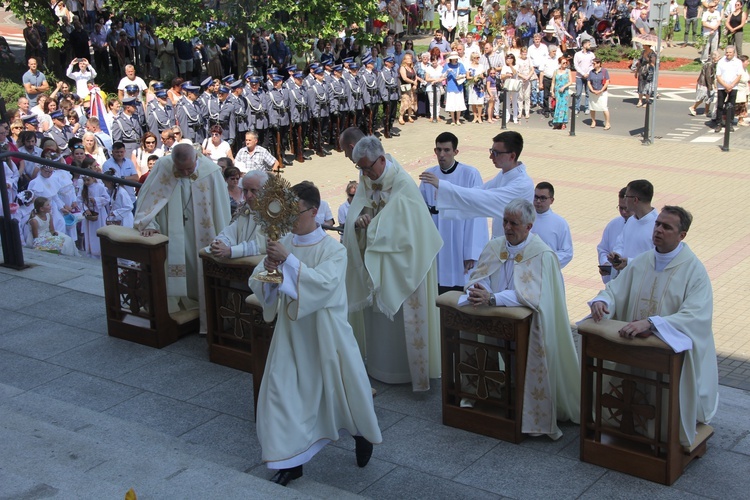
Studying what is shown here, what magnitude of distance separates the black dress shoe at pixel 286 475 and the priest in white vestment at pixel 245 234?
1.87 metres

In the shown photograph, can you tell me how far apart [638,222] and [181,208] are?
367 centimetres

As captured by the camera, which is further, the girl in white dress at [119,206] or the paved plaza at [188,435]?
the girl in white dress at [119,206]

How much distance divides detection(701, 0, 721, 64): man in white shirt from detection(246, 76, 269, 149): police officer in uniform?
13.0 meters

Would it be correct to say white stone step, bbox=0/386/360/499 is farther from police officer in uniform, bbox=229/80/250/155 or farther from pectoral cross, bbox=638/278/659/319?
police officer in uniform, bbox=229/80/250/155

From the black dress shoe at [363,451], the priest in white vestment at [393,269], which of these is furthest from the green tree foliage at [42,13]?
the black dress shoe at [363,451]

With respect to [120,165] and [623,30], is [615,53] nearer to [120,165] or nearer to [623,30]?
[623,30]

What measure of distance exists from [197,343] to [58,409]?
159cm

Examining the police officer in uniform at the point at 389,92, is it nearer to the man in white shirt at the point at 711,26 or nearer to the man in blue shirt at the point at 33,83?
the man in blue shirt at the point at 33,83

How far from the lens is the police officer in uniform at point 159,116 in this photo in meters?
17.1

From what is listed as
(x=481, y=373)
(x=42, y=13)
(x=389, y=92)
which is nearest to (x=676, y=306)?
(x=481, y=373)

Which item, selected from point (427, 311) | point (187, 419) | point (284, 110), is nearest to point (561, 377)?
point (427, 311)

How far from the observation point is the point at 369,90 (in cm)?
2064

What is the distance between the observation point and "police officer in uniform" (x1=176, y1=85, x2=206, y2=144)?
57.3 ft

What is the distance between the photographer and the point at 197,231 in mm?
8227
